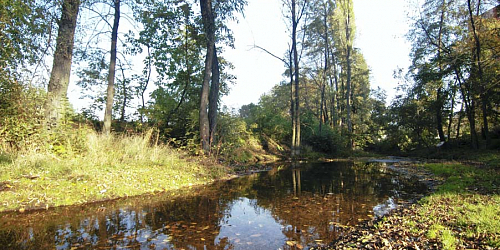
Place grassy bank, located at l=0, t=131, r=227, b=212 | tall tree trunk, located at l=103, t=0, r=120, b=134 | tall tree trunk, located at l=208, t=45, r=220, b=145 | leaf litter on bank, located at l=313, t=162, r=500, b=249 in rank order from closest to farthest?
leaf litter on bank, located at l=313, t=162, r=500, b=249 < grassy bank, located at l=0, t=131, r=227, b=212 < tall tree trunk, located at l=103, t=0, r=120, b=134 < tall tree trunk, located at l=208, t=45, r=220, b=145

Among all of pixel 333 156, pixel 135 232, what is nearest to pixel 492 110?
pixel 333 156

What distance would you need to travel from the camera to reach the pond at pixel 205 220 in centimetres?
400

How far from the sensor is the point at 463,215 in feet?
14.0

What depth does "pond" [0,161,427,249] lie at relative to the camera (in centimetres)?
400

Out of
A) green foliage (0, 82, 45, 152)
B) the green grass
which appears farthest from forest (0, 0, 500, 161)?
the green grass

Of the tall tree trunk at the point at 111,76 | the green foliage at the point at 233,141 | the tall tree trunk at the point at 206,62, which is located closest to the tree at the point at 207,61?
the tall tree trunk at the point at 206,62

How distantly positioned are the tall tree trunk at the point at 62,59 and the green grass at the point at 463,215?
1060cm

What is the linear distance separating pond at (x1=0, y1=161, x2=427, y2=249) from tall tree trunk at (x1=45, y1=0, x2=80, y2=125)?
4.91 meters

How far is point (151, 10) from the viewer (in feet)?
50.4

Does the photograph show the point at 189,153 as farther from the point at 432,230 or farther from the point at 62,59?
the point at 432,230

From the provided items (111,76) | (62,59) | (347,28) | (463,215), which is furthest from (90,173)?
(347,28)

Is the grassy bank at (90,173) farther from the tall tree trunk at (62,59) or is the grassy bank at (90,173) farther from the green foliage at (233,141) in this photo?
the green foliage at (233,141)

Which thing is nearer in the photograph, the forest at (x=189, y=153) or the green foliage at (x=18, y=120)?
the forest at (x=189, y=153)

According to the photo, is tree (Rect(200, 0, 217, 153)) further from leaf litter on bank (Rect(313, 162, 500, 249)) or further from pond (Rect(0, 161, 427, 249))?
leaf litter on bank (Rect(313, 162, 500, 249))
